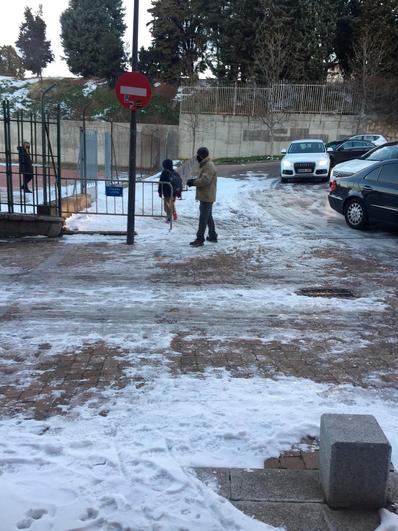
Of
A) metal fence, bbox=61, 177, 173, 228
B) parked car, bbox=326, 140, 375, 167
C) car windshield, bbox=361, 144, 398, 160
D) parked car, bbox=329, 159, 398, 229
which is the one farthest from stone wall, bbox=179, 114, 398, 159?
parked car, bbox=329, 159, 398, 229

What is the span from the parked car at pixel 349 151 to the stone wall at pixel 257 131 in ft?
41.1

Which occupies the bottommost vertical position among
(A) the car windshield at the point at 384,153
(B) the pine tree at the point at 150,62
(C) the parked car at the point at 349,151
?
(C) the parked car at the point at 349,151

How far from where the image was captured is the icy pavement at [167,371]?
2.90 m

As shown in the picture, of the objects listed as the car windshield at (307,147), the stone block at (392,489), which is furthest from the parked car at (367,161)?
the stone block at (392,489)

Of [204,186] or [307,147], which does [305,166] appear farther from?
[204,186]

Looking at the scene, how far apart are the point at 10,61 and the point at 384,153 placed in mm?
56562

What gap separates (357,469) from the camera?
2789 mm

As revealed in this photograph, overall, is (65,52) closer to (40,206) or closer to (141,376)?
(40,206)

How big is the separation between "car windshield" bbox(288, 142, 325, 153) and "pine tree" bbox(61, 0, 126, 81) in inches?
1218

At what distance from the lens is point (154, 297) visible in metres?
6.66

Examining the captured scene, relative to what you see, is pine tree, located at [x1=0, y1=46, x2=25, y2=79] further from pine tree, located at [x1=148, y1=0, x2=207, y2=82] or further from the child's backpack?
the child's backpack

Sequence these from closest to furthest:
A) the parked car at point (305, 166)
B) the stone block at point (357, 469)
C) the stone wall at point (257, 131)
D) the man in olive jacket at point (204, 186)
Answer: the stone block at point (357, 469), the man in olive jacket at point (204, 186), the parked car at point (305, 166), the stone wall at point (257, 131)

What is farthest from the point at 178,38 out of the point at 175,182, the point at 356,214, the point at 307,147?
the point at 356,214

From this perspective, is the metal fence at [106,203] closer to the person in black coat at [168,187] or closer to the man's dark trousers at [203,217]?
the person in black coat at [168,187]
